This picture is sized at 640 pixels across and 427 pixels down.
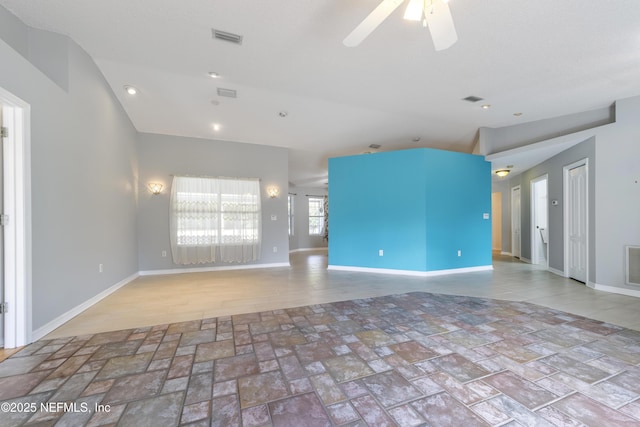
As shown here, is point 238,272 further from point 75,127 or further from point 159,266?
point 75,127

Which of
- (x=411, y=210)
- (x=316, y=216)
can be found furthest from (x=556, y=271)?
(x=316, y=216)

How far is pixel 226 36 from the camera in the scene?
2852 mm

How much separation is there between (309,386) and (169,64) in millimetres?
3969

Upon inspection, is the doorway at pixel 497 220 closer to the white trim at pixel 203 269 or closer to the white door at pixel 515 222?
the white door at pixel 515 222

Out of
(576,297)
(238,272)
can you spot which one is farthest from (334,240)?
(576,297)

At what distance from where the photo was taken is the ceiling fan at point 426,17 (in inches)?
75.1

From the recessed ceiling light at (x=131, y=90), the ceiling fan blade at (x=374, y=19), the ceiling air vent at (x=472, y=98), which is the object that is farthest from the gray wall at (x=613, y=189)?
the recessed ceiling light at (x=131, y=90)

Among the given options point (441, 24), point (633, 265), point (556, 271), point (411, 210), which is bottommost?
point (556, 271)

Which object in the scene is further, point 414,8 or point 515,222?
point 515,222

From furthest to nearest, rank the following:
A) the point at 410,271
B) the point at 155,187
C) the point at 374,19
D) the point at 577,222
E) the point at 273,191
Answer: the point at 273,191 < the point at 155,187 < the point at 410,271 < the point at 577,222 < the point at 374,19

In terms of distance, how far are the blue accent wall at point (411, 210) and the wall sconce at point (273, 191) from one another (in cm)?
142

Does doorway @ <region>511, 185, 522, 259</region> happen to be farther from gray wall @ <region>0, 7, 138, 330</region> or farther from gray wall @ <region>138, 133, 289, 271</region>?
gray wall @ <region>0, 7, 138, 330</region>

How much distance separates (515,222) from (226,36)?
914cm

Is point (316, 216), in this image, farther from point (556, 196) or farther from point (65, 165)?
point (65, 165)
